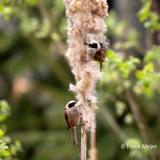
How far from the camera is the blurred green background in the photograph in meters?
3.27

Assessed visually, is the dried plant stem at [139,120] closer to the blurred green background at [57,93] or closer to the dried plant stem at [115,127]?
the blurred green background at [57,93]

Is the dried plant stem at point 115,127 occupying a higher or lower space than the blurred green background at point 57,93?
lower

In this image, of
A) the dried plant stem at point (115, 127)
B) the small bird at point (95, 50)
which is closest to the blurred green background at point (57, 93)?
the dried plant stem at point (115, 127)

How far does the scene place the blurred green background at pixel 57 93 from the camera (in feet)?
10.7

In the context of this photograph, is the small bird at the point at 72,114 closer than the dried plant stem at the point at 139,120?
Yes

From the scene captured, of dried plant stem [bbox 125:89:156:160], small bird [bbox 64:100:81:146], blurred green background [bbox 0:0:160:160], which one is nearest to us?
small bird [bbox 64:100:81:146]

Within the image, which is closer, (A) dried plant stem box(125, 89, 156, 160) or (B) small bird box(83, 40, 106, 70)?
(B) small bird box(83, 40, 106, 70)

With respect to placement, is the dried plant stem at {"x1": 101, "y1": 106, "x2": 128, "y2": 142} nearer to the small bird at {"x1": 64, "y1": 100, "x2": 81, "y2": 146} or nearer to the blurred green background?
the blurred green background

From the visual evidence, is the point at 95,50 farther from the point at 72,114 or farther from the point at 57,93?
the point at 57,93

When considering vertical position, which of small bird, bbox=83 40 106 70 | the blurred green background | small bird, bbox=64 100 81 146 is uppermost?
the blurred green background

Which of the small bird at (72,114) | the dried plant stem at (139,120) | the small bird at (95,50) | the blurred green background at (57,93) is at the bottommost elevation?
the small bird at (72,114)

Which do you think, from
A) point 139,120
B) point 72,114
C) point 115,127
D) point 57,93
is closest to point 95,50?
point 72,114

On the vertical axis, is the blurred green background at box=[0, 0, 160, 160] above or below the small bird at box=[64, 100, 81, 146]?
above

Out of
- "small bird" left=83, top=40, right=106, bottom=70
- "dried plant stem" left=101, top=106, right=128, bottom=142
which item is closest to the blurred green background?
"dried plant stem" left=101, top=106, right=128, bottom=142
